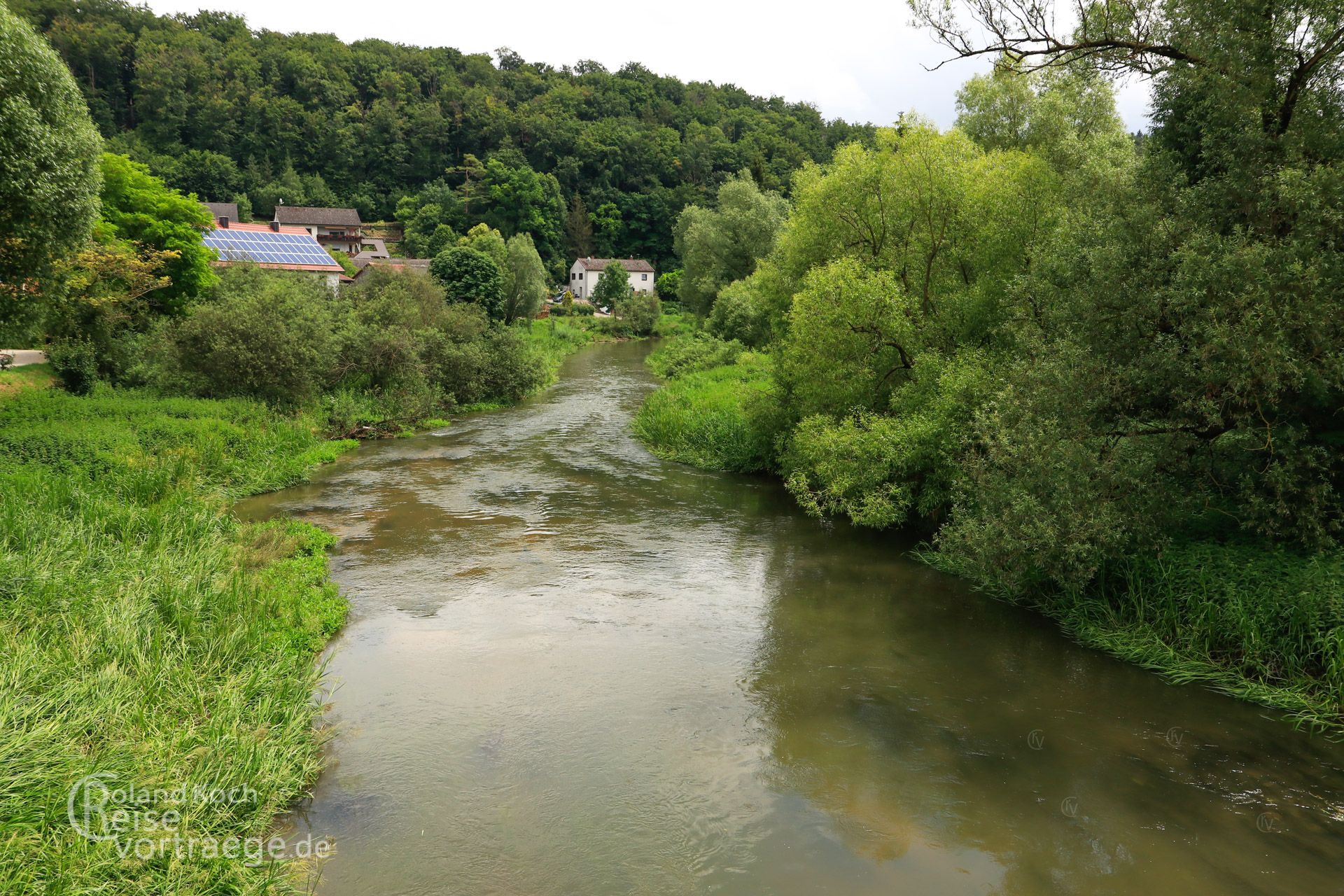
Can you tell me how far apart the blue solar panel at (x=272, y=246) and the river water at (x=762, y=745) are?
120 ft

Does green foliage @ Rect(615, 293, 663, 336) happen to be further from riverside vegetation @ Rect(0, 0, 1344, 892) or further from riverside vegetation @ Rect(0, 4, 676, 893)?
riverside vegetation @ Rect(0, 0, 1344, 892)

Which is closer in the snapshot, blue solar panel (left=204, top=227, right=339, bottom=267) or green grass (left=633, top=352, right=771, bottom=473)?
green grass (left=633, top=352, right=771, bottom=473)

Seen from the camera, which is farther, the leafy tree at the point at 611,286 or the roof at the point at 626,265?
the roof at the point at 626,265

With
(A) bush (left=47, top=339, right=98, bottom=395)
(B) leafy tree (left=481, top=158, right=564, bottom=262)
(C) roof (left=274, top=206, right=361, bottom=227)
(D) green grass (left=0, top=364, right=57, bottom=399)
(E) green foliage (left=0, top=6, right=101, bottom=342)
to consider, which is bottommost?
(D) green grass (left=0, top=364, right=57, bottom=399)

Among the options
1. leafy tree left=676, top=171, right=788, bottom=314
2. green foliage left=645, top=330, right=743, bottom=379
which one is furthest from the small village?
green foliage left=645, top=330, right=743, bottom=379

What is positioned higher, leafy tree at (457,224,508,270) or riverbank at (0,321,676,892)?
leafy tree at (457,224,508,270)

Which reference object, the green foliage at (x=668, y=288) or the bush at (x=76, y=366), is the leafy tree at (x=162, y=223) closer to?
the bush at (x=76, y=366)

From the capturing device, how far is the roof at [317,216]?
95625 mm

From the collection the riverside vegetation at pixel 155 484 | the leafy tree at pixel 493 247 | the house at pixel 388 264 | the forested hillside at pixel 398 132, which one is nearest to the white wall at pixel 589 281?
the forested hillside at pixel 398 132

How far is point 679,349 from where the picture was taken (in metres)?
46.0

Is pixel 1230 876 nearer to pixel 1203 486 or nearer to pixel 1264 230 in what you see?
pixel 1203 486

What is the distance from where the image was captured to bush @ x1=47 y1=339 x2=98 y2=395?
23.1 meters

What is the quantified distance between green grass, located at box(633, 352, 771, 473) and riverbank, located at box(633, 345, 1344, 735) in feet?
32.0

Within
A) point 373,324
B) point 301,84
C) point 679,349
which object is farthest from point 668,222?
point 373,324
